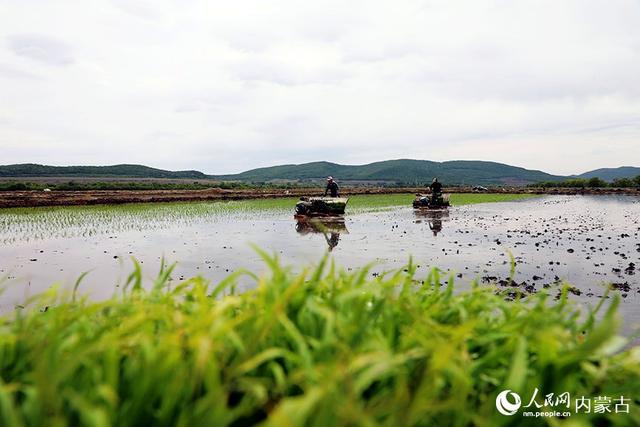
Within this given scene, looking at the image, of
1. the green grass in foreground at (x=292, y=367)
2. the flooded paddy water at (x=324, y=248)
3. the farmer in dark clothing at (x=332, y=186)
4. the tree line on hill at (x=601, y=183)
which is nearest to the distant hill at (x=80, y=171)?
the flooded paddy water at (x=324, y=248)

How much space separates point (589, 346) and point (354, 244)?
15734 millimetres

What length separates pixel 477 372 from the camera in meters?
1.80

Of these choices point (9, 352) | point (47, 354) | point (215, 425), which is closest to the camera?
point (215, 425)

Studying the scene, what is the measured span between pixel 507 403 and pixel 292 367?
939mm

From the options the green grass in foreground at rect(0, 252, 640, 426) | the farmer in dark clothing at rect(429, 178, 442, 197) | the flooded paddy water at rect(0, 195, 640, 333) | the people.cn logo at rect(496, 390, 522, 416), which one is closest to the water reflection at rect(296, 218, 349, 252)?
the flooded paddy water at rect(0, 195, 640, 333)

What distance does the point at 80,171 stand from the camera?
173750mm

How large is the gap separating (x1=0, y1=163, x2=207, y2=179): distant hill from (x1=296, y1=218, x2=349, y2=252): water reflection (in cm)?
16494

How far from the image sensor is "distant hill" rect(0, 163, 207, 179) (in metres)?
160

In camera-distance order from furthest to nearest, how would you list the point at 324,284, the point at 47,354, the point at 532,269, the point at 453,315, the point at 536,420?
the point at 532,269 < the point at 324,284 < the point at 453,315 < the point at 536,420 < the point at 47,354

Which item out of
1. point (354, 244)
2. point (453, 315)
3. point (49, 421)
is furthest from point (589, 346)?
point (354, 244)

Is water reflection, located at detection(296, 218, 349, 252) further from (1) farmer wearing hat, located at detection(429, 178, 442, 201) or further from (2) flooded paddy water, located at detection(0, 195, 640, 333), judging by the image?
(1) farmer wearing hat, located at detection(429, 178, 442, 201)

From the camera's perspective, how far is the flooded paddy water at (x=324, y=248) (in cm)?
1122

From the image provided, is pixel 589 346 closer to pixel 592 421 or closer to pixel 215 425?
pixel 592 421

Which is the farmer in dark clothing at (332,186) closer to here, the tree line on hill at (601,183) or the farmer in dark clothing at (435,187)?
the farmer in dark clothing at (435,187)
